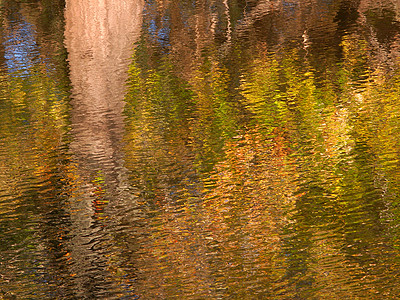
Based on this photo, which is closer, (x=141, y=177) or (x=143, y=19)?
(x=141, y=177)

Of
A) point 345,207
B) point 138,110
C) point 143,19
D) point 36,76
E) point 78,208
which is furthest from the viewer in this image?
point 143,19

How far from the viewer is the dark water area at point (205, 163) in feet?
14.9

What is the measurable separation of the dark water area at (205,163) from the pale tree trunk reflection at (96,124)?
0.03m

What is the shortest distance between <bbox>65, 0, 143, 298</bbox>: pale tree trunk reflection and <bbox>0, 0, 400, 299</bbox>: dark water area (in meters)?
0.03

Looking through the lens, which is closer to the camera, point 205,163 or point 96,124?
point 205,163

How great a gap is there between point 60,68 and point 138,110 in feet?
10.3

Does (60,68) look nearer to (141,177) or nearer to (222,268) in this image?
(141,177)

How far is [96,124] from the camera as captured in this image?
8109 mm

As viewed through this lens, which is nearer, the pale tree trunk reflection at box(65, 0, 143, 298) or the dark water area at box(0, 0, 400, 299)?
the dark water area at box(0, 0, 400, 299)

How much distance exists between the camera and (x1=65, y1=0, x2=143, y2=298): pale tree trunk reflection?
16.1ft

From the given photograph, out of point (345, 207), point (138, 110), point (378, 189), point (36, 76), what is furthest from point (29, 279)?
point (36, 76)

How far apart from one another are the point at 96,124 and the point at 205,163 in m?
2.17

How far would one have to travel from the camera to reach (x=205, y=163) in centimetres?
663

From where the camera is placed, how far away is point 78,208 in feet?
19.0
